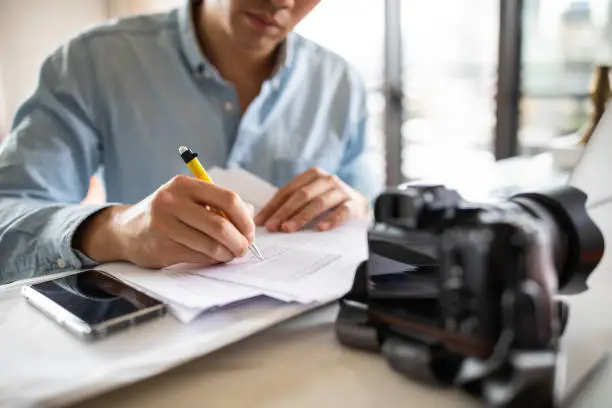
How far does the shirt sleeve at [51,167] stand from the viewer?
2.14 feet

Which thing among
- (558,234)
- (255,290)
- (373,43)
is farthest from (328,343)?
(373,43)

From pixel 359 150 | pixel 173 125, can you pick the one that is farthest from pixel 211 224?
pixel 359 150

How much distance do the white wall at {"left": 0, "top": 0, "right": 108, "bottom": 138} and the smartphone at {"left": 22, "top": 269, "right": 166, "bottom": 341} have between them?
264cm

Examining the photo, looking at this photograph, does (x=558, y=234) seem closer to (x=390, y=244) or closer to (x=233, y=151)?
(x=390, y=244)

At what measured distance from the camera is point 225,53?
1039mm

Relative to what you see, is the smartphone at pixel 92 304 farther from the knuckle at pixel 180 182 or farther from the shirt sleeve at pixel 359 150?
the shirt sleeve at pixel 359 150

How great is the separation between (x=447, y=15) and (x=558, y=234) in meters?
2.55

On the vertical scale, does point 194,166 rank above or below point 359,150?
above

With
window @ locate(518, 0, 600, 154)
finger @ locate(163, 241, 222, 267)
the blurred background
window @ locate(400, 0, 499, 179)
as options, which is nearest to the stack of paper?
finger @ locate(163, 241, 222, 267)

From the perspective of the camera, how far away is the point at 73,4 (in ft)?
9.93

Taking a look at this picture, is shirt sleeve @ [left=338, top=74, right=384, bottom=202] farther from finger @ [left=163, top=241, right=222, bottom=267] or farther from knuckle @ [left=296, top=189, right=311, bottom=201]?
finger @ [left=163, top=241, right=222, bottom=267]

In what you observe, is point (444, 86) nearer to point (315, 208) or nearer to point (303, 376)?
point (315, 208)

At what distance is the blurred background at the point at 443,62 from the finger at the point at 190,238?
1873 mm

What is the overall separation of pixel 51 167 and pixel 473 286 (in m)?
0.74
